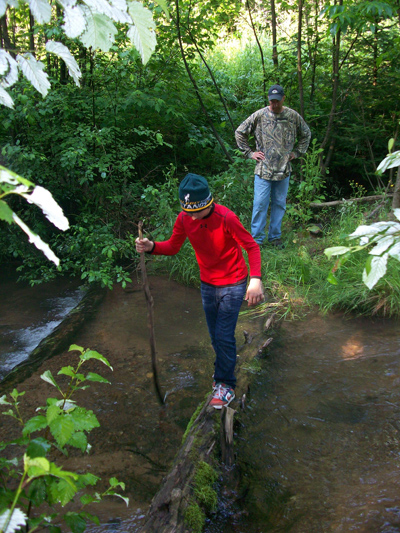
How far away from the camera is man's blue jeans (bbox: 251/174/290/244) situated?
5.92m

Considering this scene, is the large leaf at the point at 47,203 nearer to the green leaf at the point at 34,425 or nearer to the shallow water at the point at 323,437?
the green leaf at the point at 34,425

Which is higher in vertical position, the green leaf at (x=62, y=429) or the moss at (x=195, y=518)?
the green leaf at (x=62, y=429)

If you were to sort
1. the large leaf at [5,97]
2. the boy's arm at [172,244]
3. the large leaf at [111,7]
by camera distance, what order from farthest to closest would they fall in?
1. the boy's arm at [172,244]
2. the large leaf at [5,97]
3. the large leaf at [111,7]

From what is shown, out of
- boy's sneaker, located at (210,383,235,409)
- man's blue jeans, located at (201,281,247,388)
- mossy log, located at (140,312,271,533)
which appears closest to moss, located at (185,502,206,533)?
mossy log, located at (140,312,271,533)

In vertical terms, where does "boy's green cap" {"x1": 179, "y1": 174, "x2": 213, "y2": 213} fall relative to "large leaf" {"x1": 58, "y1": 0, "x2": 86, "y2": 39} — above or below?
below

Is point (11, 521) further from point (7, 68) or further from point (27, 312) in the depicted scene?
point (27, 312)

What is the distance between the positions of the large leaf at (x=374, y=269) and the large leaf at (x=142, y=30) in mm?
833

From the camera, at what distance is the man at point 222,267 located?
3213 millimetres

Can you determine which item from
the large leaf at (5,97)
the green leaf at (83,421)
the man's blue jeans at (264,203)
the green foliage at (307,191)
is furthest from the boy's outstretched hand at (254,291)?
the green foliage at (307,191)

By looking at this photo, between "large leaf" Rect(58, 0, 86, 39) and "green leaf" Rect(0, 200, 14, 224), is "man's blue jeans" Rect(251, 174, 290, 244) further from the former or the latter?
"green leaf" Rect(0, 200, 14, 224)

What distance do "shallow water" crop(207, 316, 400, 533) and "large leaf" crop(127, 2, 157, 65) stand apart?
2349 millimetres

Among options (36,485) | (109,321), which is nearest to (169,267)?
(109,321)

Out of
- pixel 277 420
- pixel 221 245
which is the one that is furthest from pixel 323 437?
pixel 221 245

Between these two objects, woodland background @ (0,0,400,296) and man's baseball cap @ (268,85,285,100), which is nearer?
man's baseball cap @ (268,85,285,100)
